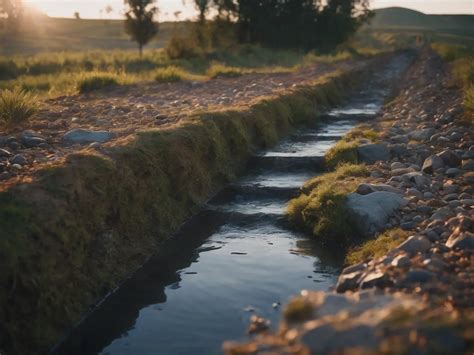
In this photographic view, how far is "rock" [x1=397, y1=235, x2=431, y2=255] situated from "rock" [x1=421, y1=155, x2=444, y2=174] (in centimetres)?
303

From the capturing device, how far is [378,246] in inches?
222

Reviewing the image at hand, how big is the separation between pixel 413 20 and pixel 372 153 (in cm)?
16316

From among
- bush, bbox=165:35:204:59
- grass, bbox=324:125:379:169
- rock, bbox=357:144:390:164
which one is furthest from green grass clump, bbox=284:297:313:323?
bush, bbox=165:35:204:59

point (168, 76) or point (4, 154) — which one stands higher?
point (168, 76)

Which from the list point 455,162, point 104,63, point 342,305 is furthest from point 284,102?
point 104,63

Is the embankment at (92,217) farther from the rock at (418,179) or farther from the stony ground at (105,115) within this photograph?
the rock at (418,179)

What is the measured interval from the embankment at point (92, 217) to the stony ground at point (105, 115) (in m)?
0.48

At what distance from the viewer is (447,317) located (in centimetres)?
302

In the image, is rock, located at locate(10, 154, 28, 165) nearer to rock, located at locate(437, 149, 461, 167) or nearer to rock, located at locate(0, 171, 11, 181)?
rock, located at locate(0, 171, 11, 181)

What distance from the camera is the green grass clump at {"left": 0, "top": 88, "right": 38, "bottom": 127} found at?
8867mm

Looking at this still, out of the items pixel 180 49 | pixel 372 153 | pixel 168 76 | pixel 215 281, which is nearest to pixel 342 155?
pixel 372 153

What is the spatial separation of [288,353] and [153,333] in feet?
7.18

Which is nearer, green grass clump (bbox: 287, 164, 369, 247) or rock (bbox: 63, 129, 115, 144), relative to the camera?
green grass clump (bbox: 287, 164, 369, 247)

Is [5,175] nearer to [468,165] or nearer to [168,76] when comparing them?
[468,165]
